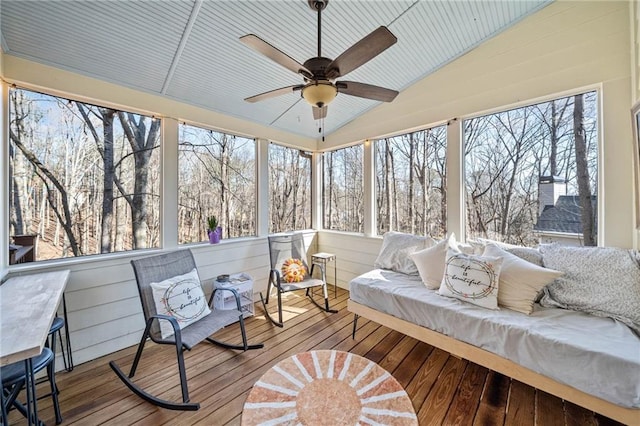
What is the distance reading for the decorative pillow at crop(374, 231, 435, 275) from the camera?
2.88 meters

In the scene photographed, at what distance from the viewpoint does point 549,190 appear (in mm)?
2367

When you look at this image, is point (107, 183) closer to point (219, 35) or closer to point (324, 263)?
point (219, 35)

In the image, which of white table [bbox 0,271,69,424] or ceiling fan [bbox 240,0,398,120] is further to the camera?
ceiling fan [bbox 240,0,398,120]

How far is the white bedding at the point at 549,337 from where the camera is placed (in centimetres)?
135

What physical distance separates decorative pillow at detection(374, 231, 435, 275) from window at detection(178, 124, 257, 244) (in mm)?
1925

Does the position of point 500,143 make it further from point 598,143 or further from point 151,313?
point 151,313

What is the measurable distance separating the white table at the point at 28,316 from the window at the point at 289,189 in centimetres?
247

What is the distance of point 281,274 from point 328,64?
2549 mm

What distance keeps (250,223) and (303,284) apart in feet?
4.02

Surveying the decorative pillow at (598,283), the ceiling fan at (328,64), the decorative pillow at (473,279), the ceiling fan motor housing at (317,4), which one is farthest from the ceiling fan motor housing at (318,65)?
the decorative pillow at (598,283)

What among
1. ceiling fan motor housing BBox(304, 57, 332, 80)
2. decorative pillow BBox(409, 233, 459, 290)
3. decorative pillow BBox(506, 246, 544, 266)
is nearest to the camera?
ceiling fan motor housing BBox(304, 57, 332, 80)

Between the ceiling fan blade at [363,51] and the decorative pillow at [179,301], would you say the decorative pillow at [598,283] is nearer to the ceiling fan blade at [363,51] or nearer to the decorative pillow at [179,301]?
the ceiling fan blade at [363,51]

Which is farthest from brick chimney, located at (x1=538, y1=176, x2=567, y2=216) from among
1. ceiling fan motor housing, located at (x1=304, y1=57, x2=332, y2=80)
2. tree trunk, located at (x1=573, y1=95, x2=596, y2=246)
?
ceiling fan motor housing, located at (x1=304, y1=57, x2=332, y2=80)

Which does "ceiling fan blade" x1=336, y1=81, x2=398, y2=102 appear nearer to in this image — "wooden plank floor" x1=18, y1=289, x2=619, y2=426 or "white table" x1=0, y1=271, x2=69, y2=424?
"white table" x1=0, y1=271, x2=69, y2=424
